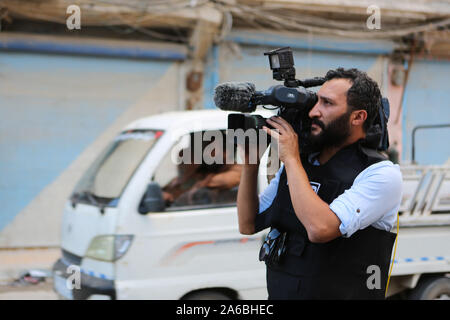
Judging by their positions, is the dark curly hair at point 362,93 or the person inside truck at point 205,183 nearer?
the dark curly hair at point 362,93

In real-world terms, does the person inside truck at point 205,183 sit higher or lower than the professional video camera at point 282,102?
lower

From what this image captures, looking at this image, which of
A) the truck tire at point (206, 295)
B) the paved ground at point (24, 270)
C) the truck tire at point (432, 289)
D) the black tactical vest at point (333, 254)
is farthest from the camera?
the paved ground at point (24, 270)

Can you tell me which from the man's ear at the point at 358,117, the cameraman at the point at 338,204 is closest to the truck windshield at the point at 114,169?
the cameraman at the point at 338,204

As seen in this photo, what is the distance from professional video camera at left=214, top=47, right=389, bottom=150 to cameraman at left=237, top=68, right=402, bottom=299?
0.04m

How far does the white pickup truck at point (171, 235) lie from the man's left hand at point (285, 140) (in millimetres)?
2048

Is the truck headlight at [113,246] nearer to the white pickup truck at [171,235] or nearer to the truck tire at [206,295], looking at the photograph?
the white pickup truck at [171,235]

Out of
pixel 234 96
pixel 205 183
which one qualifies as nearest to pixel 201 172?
pixel 205 183

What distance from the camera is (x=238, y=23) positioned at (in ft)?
30.6

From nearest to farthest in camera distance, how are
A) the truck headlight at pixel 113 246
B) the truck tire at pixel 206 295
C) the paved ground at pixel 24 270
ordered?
the truck headlight at pixel 113 246 → the truck tire at pixel 206 295 → the paved ground at pixel 24 270

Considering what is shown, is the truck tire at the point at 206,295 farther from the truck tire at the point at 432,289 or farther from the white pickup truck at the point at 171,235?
the truck tire at the point at 432,289

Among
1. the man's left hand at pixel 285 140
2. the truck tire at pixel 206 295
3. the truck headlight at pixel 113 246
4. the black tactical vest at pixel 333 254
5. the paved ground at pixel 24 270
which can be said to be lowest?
the paved ground at pixel 24 270

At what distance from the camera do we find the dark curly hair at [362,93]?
201cm

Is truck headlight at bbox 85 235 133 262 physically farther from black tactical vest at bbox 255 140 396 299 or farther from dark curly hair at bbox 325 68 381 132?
dark curly hair at bbox 325 68 381 132
